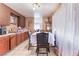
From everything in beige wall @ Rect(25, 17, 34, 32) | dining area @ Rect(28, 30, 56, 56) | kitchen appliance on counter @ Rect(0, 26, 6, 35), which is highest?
beige wall @ Rect(25, 17, 34, 32)

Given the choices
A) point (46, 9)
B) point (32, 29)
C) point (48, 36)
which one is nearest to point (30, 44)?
point (48, 36)

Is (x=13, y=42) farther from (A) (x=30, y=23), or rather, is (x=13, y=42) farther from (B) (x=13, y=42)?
(A) (x=30, y=23)

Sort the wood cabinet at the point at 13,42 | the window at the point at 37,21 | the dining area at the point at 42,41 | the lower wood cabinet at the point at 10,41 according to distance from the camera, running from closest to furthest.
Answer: the window at the point at 37,21 → the lower wood cabinet at the point at 10,41 → the wood cabinet at the point at 13,42 → the dining area at the point at 42,41

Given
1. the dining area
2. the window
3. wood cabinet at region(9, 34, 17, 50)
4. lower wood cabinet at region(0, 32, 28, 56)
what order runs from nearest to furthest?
1. the window
2. lower wood cabinet at region(0, 32, 28, 56)
3. wood cabinet at region(9, 34, 17, 50)
4. the dining area

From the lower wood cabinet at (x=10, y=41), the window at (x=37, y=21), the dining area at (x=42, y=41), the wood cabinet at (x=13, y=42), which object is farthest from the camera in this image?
the dining area at (x=42, y=41)

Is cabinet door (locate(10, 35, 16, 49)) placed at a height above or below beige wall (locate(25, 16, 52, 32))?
below

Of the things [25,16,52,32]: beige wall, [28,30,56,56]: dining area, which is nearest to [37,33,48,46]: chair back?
[28,30,56,56]: dining area

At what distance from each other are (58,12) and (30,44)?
1.13 meters

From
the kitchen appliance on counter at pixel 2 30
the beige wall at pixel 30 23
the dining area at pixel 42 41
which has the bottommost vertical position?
the dining area at pixel 42 41

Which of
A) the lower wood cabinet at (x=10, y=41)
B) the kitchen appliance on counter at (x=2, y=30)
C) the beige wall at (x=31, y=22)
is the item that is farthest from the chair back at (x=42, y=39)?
the kitchen appliance on counter at (x=2, y=30)

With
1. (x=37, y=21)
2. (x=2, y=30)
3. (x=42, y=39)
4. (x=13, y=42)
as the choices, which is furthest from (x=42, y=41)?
(x=2, y=30)

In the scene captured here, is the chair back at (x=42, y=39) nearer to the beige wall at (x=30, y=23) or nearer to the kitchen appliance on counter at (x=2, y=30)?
the beige wall at (x=30, y=23)

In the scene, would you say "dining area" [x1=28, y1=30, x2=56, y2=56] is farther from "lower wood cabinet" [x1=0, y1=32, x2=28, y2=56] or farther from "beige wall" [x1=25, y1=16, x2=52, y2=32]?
"beige wall" [x1=25, y1=16, x2=52, y2=32]

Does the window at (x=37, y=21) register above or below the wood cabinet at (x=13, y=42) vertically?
above
